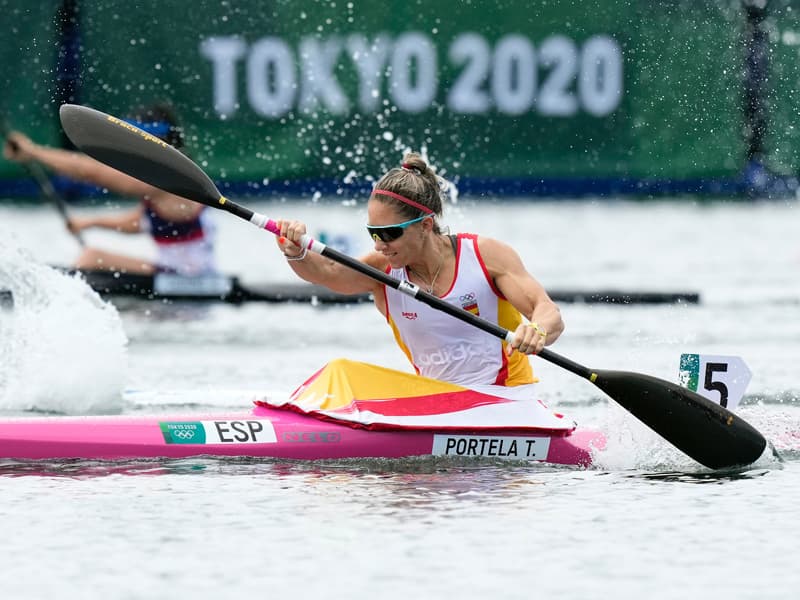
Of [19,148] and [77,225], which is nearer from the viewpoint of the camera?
[19,148]

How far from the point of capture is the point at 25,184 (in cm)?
1822

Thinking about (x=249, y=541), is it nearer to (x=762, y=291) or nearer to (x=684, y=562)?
(x=684, y=562)

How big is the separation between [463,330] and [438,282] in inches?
9.3

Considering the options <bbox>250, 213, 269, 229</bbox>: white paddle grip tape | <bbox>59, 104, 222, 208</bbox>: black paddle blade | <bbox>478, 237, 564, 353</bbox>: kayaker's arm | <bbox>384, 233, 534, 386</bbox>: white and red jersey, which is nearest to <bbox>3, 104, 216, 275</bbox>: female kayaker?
<bbox>59, 104, 222, 208</bbox>: black paddle blade

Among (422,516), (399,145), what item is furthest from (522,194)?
(422,516)

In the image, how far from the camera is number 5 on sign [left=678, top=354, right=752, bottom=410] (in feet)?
22.1

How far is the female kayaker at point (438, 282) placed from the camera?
6.21 metres

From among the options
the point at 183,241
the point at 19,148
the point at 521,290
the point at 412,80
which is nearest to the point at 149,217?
the point at 183,241

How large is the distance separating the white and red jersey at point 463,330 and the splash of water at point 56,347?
2237 millimetres

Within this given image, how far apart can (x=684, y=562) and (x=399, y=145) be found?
13.5m

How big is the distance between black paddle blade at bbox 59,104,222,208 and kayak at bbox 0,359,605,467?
1.01m

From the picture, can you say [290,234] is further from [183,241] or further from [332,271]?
[183,241]

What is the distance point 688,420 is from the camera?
21.4ft

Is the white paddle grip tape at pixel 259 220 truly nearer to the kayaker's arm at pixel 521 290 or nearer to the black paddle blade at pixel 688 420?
the kayaker's arm at pixel 521 290
